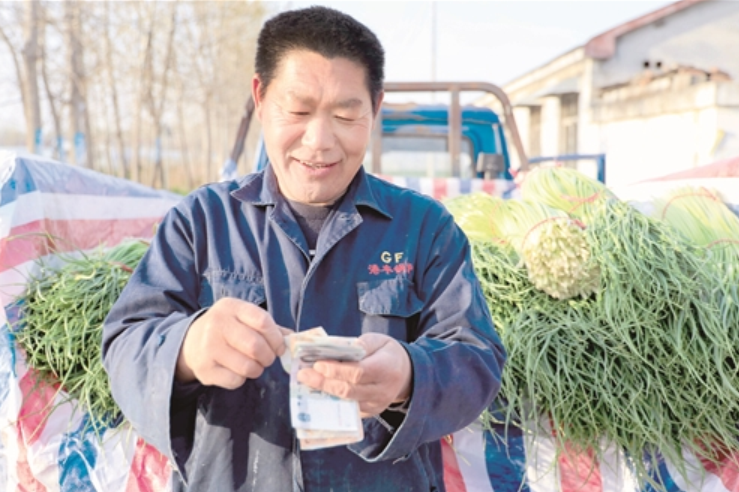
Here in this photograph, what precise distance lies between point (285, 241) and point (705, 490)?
4.41 feet

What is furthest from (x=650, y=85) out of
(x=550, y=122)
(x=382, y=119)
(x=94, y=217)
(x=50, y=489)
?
(x=50, y=489)

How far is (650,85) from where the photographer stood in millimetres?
13516

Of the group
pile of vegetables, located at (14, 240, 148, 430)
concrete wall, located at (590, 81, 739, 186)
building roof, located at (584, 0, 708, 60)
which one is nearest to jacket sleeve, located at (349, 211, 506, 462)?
pile of vegetables, located at (14, 240, 148, 430)

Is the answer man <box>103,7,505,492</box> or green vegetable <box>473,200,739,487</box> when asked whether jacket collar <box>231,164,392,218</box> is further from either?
green vegetable <box>473,200,739,487</box>

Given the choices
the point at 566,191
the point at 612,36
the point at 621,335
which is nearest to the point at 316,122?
the point at 621,335

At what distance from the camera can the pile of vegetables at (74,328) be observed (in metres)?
1.87

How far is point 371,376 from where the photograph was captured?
1021 mm

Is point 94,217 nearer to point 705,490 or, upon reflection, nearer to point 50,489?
point 50,489

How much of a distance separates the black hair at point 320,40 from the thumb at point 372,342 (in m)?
0.54

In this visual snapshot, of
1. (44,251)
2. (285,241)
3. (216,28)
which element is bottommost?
(44,251)

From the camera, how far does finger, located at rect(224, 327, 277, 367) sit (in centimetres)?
99

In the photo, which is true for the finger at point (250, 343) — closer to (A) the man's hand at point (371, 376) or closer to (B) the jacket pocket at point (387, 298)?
(A) the man's hand at point (371, 376)

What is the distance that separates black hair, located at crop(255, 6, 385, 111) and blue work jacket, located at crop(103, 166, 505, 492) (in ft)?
0.75

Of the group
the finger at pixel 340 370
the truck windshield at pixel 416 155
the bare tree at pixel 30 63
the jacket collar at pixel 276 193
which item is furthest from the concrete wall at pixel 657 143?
the finger at pixel 340 370
